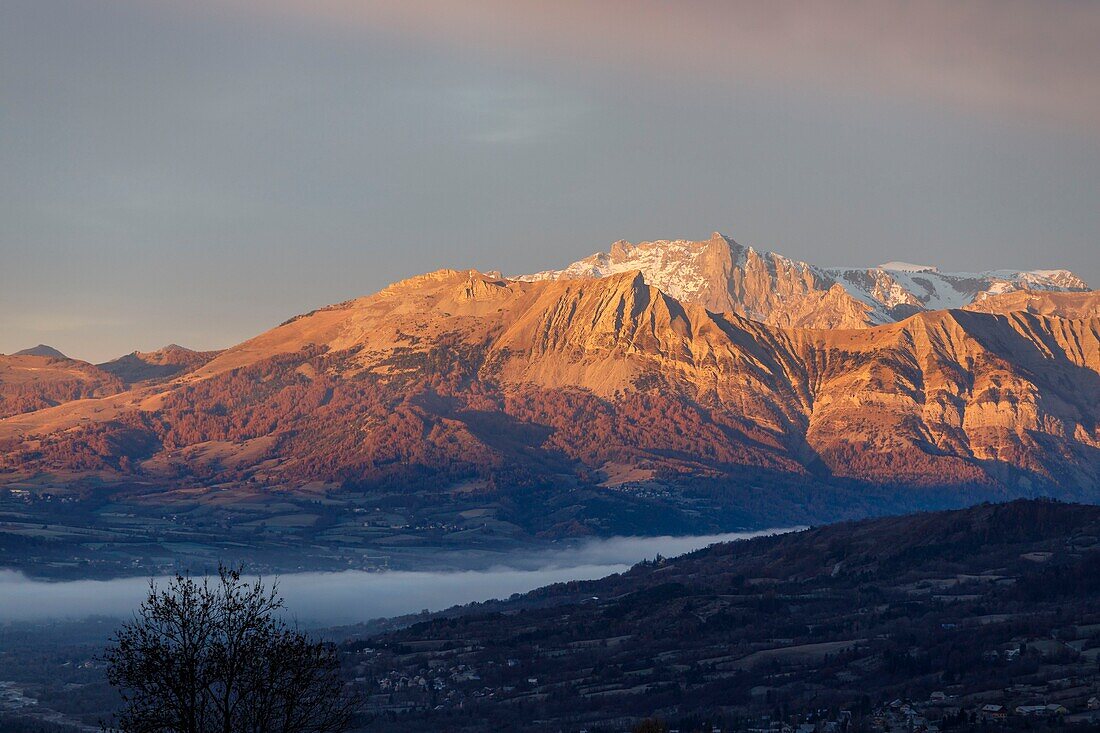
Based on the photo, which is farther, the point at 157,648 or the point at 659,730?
the point at 659,730

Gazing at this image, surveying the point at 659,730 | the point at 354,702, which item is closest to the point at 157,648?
the point at 354,702

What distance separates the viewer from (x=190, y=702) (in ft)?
326

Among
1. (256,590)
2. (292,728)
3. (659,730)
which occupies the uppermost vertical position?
(256,590)

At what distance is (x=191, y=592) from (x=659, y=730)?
323 ft

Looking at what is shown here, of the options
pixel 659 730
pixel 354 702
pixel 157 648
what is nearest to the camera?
pixel 157 648

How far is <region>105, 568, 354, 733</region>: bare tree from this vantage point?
316ft

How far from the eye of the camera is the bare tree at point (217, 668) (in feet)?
316

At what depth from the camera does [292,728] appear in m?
97.7

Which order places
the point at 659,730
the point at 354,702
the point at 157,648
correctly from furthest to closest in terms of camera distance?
the point at 659,730
the point at 354,702
the point at 157,648

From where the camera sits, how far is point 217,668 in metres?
99.1

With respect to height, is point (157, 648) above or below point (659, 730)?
above

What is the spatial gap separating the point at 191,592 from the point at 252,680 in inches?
241

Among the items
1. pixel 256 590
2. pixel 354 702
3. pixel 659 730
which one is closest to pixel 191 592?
pixel 256 590

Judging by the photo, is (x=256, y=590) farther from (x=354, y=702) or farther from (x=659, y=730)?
(x=659, y=730)
